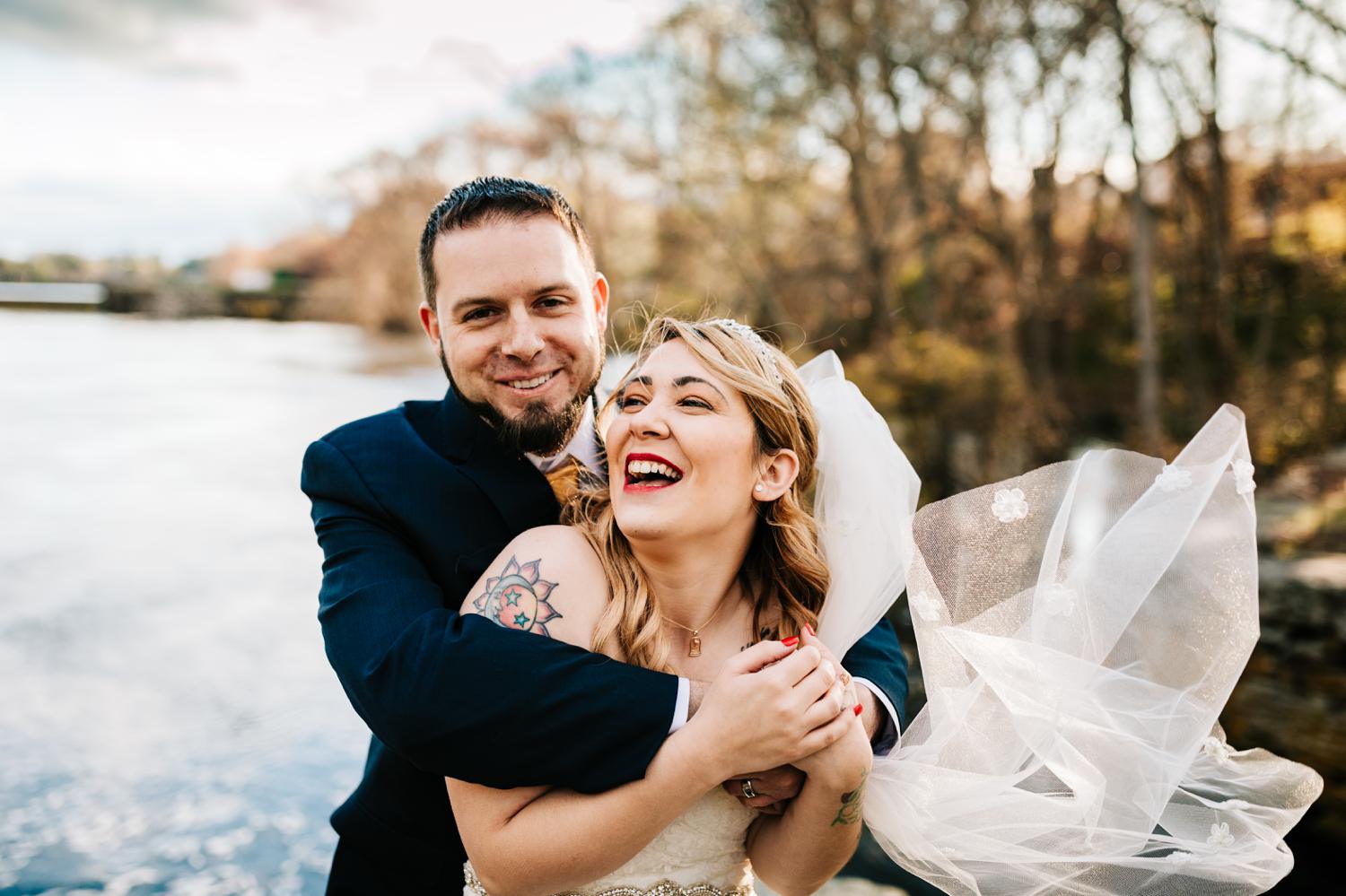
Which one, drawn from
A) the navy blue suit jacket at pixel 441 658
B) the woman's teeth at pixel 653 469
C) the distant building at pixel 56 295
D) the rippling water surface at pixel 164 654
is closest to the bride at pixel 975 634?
the woman's teeth at pixel 653 469

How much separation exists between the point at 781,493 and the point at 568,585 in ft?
1.72

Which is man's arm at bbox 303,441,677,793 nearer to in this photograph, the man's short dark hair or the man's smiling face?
the man's smiling face

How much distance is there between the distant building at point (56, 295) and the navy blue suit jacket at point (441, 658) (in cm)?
4288

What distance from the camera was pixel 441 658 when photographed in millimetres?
1499

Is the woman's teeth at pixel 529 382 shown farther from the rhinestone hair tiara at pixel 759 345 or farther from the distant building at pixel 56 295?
the distant building at pixel 56 295

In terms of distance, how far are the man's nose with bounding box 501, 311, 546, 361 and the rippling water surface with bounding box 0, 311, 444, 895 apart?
3483 mm

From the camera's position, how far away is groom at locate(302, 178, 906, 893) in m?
1.51

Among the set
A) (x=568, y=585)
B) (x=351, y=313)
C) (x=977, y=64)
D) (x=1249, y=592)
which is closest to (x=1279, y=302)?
(x=977, y=64)

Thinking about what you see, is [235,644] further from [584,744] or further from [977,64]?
[977,64]

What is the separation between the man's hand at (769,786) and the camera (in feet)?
5.65

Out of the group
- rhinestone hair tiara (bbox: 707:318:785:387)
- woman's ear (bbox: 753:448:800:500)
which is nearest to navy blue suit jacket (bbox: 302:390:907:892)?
woman's ear (bbox: 753:448:800:500)

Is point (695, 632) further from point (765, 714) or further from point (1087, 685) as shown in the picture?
point (1087, 685)

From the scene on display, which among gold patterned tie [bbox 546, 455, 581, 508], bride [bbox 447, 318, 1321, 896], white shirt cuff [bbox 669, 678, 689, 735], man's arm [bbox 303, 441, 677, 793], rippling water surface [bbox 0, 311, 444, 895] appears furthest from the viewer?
rippling water surface [bbox 0, 311, 444, 895]

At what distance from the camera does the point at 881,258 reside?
11.2 meters
